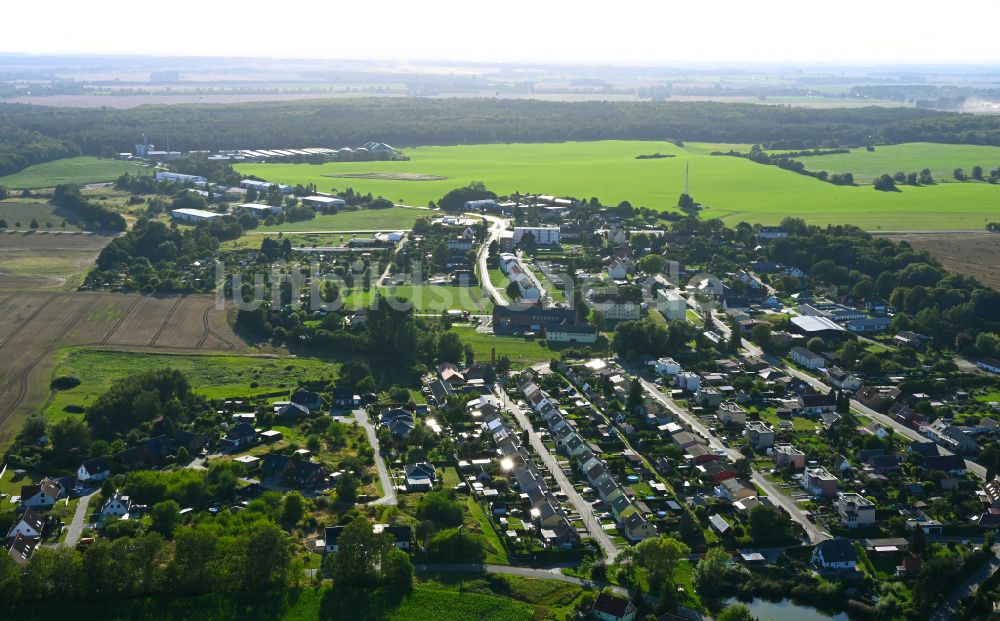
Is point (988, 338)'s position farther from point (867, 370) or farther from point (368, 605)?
point (368, 605)

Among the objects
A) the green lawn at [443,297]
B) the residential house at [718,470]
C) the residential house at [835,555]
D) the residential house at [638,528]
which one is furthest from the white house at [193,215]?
the residential house at [835,555]

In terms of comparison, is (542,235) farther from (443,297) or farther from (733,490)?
(733,490)

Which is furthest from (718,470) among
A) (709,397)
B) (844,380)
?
(844,380)

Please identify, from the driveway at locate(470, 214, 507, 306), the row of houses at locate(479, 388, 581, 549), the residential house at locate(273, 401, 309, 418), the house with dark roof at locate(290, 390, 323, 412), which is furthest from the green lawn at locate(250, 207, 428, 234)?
the row of houses at locate(479, 388, 581, 549)

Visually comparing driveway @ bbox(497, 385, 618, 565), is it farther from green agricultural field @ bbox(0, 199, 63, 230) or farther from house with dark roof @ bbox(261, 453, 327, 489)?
green agricultural field @ bbox(0, 199, 63, 230)

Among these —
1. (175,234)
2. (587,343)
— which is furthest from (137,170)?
(587,343)

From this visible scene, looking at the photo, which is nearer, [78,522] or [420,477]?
[78,522]

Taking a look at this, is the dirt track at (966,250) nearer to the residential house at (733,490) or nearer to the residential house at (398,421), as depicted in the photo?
the residential house at (733,490)
